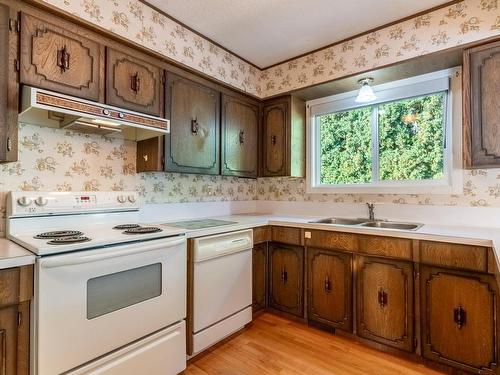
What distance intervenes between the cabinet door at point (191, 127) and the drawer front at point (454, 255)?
1.68 metres

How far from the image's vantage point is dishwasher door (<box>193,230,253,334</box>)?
187 centimetres

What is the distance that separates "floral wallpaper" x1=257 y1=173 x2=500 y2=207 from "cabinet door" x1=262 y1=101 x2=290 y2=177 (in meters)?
0.31

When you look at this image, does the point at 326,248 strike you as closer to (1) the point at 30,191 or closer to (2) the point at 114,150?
(2) the point at 114,150

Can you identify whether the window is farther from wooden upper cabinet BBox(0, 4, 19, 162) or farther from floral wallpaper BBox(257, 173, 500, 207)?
wooden upper cabinet BBox(0, 4, 19, 162)

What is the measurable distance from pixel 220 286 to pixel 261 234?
61 centimetres

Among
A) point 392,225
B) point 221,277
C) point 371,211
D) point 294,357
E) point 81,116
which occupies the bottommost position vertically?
point 294,357

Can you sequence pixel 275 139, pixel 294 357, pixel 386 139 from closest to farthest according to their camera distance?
pixel 294 357 → pixel 386 139 → pixel 275 139

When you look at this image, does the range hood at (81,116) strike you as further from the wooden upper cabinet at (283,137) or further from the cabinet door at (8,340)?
the wooden upper cabinet at (283,137)

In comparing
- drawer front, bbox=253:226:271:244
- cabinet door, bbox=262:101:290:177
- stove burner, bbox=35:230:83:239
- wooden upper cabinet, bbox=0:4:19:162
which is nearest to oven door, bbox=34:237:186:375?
stove burner, bbox=35:230:83:239

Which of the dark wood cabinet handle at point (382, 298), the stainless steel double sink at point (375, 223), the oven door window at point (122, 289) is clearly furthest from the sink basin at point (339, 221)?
the oven door window at point (122, 289)

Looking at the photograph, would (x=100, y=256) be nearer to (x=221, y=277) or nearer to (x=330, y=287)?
(x=221, y=277)

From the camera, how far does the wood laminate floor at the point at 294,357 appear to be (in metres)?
1.77

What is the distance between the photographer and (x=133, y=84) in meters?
1.85

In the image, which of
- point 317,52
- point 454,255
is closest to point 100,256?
point 454,255
